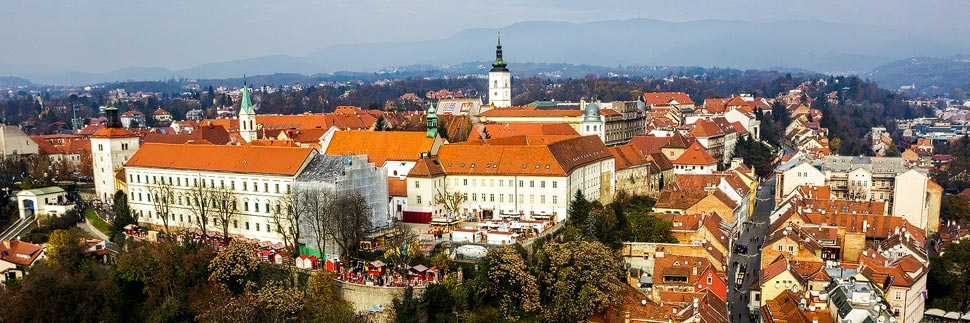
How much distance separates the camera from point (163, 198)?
54.9 m

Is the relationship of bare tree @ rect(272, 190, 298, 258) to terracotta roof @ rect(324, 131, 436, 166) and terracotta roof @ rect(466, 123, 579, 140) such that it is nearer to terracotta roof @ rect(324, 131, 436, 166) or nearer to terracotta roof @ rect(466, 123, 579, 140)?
terracotta roof @ rect(324, 131, 436, 166)

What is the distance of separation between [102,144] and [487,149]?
30295 millimetres

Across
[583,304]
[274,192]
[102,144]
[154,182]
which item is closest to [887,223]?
[583,304]

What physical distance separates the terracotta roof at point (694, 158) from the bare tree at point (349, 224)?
122ft

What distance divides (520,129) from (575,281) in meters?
34.8

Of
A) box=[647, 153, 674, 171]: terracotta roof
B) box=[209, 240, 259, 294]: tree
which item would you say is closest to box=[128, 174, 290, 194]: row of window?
box=[209, 240, 259, 294]: tree

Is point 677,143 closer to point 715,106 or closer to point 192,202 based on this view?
point 192,202

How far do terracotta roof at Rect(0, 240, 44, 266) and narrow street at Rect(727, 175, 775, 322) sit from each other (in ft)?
144

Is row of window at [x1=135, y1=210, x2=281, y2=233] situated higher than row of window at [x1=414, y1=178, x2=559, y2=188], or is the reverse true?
row of window at [x1=414, y1=178, x2=559, y2=188]

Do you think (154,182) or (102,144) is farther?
(102,144)

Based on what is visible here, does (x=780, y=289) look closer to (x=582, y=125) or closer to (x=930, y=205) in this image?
(x=930, y=205)

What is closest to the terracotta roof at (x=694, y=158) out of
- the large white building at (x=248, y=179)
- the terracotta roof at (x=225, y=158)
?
the large white building at (x=248, y=179)

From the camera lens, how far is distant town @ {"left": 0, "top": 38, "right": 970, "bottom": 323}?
4172 centimetres

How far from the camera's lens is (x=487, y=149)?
55.8 m
